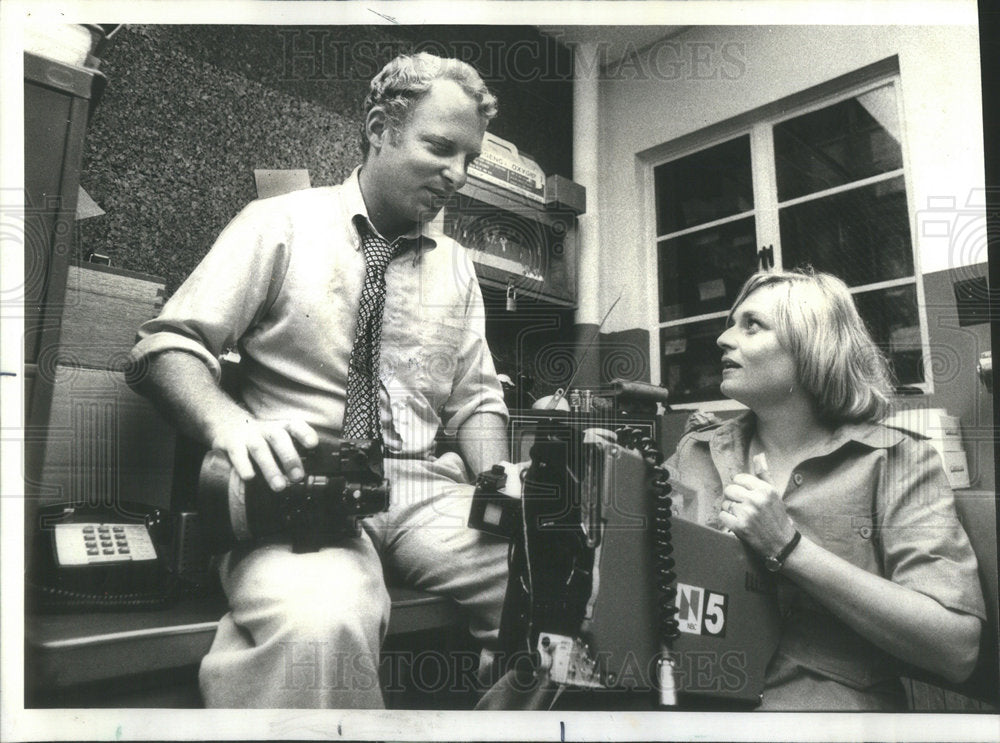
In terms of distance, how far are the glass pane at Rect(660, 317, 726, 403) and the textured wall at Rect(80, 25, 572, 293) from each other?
14.4 inches

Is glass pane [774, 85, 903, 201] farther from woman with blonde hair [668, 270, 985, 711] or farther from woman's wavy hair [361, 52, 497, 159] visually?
woman's wavy hair [361, 52, 497, 159]

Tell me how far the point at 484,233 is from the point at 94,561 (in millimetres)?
814

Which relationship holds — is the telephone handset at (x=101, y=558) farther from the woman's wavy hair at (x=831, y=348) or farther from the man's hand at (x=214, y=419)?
the woman's wavy hair at (x=831, y=348)

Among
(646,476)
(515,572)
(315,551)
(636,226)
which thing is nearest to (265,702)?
(315,551)

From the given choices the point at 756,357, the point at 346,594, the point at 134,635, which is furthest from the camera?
the point at 756,357

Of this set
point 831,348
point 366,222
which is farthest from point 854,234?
point 366,222

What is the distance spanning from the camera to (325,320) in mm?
1198

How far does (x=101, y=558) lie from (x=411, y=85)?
912 millimetres

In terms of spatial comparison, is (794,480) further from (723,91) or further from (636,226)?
(723,91)

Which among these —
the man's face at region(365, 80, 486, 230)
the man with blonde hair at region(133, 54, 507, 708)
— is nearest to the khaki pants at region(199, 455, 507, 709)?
the man with blonde hair at region(133, 54, 507, 708)

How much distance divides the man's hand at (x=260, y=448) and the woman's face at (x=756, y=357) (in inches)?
28.6

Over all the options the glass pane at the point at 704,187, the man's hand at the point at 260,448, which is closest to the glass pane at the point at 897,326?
the glass pane at the point at 704,187

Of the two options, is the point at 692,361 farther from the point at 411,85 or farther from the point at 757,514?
the point at 411,85

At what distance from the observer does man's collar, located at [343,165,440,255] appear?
49.0 inches
